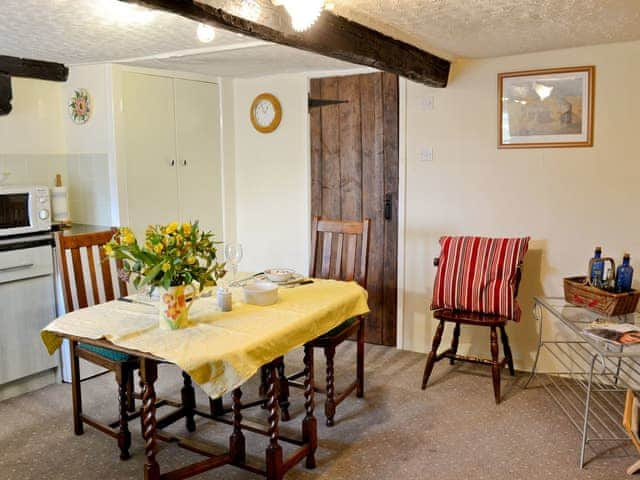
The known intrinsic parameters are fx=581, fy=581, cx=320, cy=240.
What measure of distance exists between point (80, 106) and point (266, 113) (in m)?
1.29

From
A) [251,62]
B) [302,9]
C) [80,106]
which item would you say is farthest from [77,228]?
[302,9]

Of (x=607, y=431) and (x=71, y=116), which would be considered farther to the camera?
(x=71, y=116)

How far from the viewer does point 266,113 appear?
4.35 m

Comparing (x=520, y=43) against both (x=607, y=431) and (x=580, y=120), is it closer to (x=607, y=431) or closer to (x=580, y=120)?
(x=580, y=120)

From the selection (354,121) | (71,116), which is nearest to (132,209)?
(71,116)

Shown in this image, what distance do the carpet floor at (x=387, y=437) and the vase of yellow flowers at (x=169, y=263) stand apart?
0.76 meters

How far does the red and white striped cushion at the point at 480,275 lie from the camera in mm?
3184

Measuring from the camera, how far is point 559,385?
3342 mm

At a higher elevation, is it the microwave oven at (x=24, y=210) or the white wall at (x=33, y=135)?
the white wall at (x=33, y=135)

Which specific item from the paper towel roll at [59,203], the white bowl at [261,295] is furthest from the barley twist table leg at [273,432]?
the paper towel roll at [59,203]

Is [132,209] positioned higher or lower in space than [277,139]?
lower

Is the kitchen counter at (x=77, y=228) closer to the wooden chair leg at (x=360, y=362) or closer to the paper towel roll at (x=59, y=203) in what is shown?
the paper towel roll at (x=59, y=203)

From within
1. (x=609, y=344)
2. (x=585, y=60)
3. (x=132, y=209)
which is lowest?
(x=609, y=344)

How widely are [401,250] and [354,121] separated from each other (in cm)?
95
